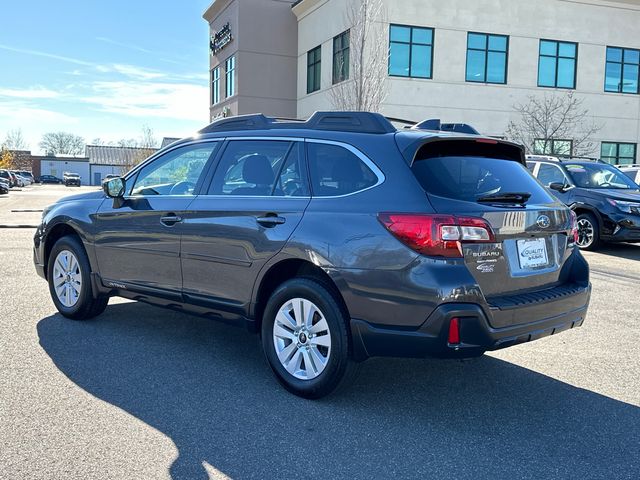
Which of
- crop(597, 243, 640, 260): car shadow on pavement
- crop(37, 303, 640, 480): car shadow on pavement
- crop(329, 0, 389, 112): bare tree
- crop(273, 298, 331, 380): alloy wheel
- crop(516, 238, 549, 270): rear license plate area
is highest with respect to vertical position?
crop(329, 0, 389, 112): bare tree

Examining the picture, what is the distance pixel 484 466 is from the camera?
3289mm

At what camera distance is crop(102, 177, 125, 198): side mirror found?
554 centimetres

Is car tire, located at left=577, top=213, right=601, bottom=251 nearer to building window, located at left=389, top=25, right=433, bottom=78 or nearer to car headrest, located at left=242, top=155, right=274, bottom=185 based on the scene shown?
car headrest, located at left=242, top=155, right=274, bottom=185

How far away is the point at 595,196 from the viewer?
39.8ft

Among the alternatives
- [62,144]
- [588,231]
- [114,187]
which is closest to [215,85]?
[588,231]

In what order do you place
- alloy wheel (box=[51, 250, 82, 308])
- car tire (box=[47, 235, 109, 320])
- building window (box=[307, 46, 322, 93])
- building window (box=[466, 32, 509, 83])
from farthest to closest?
building window (box=[307, 46, 322, 93]) → building window (box=[466, 32, 509, 83]) → alloy wheel (box=[51, 250, 82, 308]) → car tire (box=[47, 235, 109, 320])

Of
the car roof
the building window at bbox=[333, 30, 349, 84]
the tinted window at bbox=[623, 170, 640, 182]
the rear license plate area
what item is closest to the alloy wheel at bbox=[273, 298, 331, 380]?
the car roof

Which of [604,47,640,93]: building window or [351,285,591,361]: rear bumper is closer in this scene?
[351,285,591,361]: rear bumper

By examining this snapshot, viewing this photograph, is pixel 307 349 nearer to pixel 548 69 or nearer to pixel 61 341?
pixel 61 341

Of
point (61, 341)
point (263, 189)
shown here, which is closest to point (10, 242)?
point (61, 341)

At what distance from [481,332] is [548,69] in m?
29.5

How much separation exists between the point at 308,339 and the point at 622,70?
106ft

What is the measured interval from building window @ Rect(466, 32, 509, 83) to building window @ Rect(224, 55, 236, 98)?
14743 mm

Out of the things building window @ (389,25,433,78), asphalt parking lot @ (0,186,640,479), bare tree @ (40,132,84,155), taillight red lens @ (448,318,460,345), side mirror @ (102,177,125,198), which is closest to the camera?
asphalt parking lot @ (0,186,640,479)
